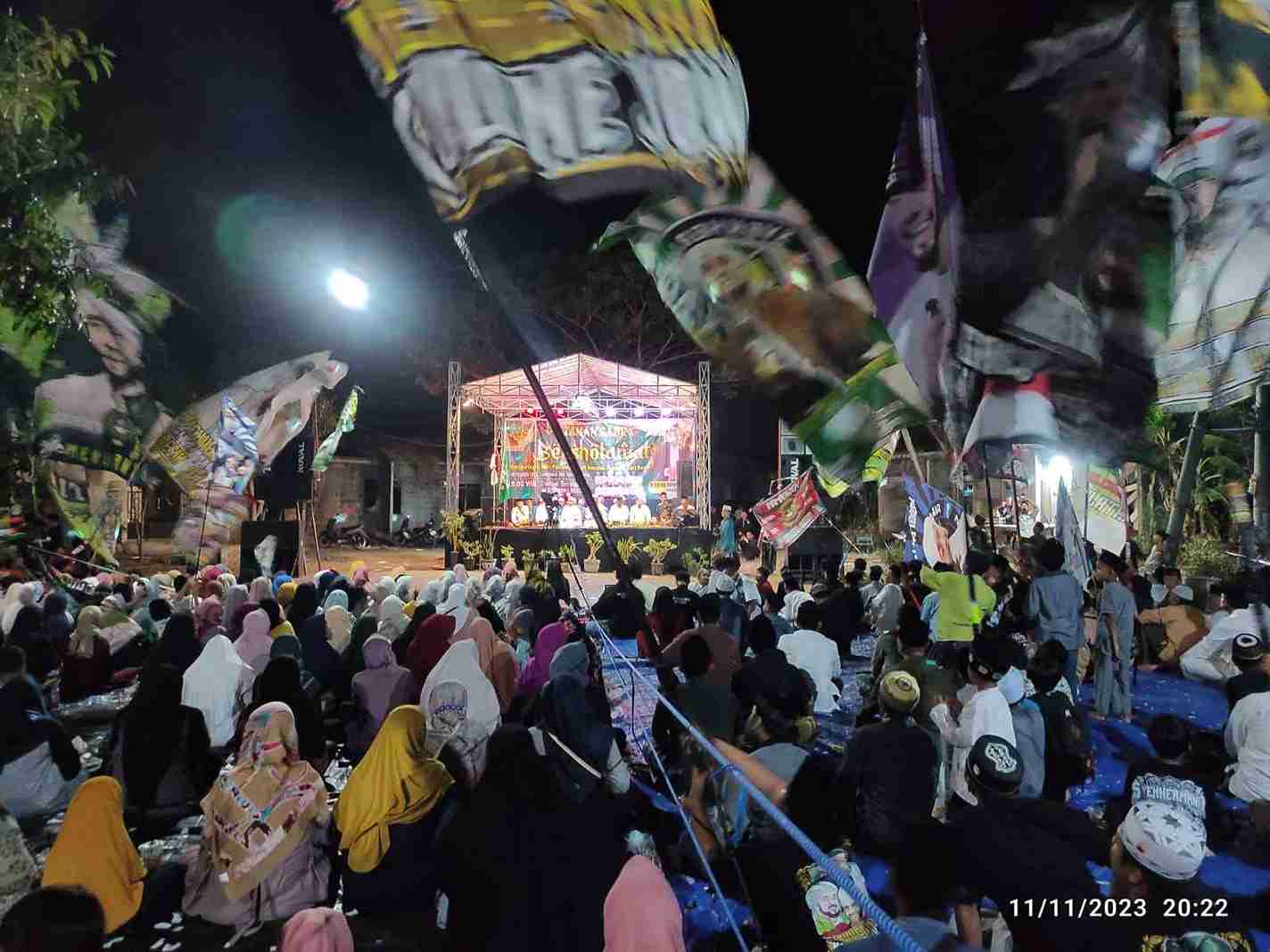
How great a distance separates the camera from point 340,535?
25.2m

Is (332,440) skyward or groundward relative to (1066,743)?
skyward

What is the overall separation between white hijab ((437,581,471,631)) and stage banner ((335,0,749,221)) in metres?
2.99

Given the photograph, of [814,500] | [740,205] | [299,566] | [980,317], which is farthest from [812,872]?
[299,566]

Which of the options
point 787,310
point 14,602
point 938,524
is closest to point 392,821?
point 787,310

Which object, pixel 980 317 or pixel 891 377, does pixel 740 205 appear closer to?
pixel 891 377

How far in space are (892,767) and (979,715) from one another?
78 centimetres

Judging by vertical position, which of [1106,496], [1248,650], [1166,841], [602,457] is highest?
[602,457]

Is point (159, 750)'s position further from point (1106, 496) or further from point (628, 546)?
point (628, 546)

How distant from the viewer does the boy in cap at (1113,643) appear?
6.22m

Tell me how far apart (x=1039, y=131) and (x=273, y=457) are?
10.7m

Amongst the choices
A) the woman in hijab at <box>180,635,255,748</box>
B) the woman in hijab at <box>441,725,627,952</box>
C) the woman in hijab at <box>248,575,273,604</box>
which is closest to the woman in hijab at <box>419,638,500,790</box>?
the woman in hijab at <box>441,725,627,952</box>

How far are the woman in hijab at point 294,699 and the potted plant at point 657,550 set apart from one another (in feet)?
44.8

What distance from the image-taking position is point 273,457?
1186 cm

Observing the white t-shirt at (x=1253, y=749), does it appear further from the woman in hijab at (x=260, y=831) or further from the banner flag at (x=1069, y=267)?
the woman in hijab at (x=260, y=831)
